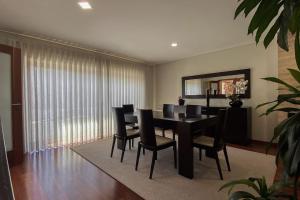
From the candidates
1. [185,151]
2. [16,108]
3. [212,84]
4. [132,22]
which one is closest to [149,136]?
[185,151]

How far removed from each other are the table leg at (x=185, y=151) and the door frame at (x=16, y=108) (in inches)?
106

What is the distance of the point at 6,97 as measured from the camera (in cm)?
292

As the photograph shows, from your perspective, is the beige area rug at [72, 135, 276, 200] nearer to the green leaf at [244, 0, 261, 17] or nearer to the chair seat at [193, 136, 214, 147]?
the chair seat at [193, 136, 214, 147]

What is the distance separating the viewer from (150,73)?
6.49 metres

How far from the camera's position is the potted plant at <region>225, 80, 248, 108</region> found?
414 centimetres

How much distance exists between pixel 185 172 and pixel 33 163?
8.20ft

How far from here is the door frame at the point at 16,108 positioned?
2.97 meters

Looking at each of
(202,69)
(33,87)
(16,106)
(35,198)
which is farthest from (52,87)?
(202,69)

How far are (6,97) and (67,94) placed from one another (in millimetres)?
1262

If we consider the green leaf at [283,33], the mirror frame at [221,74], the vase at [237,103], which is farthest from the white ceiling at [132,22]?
the green leaf at [283,33]

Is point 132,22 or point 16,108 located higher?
point 132,22

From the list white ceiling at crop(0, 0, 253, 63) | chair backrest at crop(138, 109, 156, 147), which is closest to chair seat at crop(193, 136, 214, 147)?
chair backrest at crop(138, 109, 156, 147)

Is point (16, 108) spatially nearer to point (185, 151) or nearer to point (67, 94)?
point (67, 94)

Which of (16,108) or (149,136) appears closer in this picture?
(149,136)
